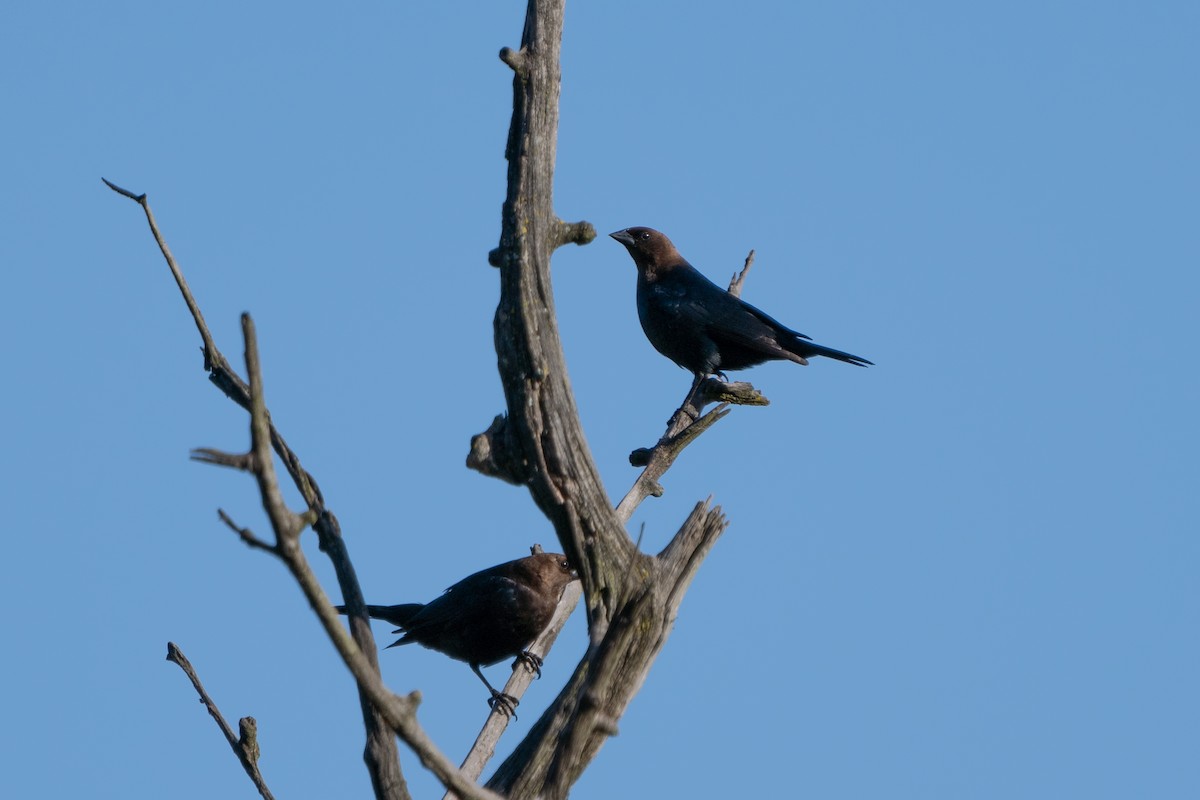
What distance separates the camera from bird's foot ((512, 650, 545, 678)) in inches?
255

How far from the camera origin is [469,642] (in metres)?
6.83

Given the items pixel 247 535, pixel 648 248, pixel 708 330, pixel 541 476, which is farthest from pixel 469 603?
pixel 247 535

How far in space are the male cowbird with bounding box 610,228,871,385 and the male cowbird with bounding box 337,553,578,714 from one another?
1872mm

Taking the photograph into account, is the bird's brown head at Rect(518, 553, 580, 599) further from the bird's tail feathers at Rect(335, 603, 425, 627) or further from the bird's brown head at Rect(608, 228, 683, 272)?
the bird's brown head at Rect(608, 228, 683, 272)

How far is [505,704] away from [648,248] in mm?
4228

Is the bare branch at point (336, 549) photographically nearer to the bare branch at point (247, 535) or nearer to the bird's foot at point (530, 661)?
the bare branch at point (247, 535)

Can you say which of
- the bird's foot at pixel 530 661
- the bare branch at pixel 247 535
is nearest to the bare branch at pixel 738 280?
the bird's foot at pixel 530 661

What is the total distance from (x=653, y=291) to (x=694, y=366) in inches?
26.1

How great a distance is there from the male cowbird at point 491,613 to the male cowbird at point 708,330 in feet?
6.14

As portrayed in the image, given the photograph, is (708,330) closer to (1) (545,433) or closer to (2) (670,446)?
(2) (670,446)

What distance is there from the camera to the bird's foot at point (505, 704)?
5.50 meters

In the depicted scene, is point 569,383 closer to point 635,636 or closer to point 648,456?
point 635,636

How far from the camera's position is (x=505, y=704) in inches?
222

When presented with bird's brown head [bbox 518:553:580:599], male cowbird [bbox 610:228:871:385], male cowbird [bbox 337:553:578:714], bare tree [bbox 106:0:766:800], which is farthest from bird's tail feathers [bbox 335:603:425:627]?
bare tree [bbox 106:0:766:800]
